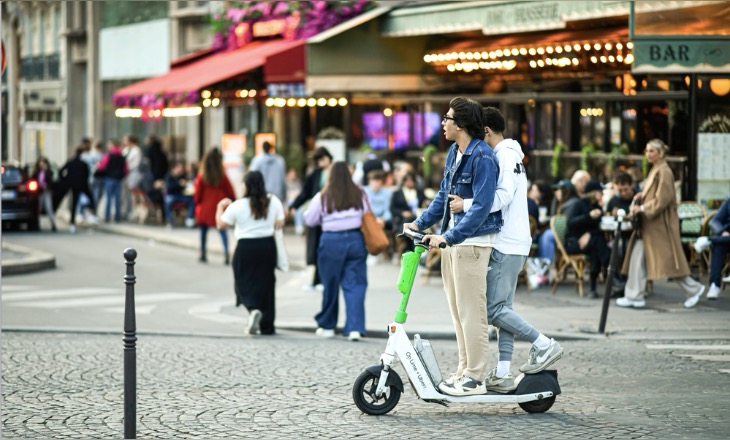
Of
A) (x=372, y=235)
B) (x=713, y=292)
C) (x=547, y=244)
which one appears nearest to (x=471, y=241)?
(x=372, y=235)

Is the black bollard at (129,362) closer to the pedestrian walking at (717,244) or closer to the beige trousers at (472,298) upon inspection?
the beige trousers at (472,298)

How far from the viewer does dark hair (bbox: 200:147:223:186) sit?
20484 millimetres

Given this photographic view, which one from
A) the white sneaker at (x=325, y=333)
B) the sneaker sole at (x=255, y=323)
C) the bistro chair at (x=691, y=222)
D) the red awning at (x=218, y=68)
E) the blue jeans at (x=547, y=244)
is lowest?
the white sneaker at (x=325, y=333)

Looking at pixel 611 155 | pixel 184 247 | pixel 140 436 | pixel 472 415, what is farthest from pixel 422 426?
pixel 184 247

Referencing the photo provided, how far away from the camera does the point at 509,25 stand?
2066 cm

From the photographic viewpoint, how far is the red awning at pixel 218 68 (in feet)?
83.4

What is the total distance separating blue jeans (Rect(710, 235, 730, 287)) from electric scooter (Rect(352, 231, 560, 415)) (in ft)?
22.9

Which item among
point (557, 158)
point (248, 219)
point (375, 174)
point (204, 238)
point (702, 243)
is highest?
point (557, 158)

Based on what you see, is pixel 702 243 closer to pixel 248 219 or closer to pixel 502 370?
pixel 248 219

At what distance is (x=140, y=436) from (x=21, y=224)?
2279 centimetres

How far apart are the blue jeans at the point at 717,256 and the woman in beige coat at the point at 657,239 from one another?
16.8 inches

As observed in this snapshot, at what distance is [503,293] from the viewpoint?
879 cm

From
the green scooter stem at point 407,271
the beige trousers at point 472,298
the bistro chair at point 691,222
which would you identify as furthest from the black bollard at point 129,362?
the bistro chair at point 691,222

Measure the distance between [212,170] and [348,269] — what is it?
8124 mm
